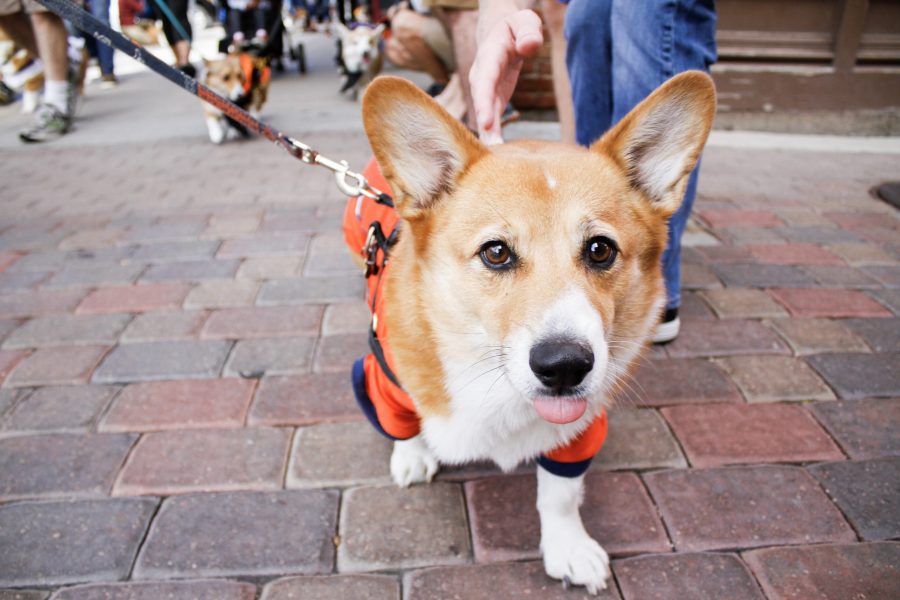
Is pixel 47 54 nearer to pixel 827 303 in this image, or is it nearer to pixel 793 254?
pixel 793 254

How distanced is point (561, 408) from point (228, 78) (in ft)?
20.1

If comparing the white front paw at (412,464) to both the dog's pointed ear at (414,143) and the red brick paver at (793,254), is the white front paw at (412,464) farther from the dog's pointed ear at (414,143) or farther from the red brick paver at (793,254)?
the red brick paver at (793,254)

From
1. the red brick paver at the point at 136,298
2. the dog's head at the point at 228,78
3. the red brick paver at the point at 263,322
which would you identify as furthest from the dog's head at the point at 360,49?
the red brick paver at the point at 263,322

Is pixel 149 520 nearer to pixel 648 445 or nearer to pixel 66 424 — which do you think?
pixel 66 424

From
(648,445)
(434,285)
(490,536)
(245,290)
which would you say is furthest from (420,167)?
(245,290)

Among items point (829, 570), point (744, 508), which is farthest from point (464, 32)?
point (829, 570)

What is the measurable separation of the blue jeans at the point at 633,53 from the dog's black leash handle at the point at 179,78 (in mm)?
1148

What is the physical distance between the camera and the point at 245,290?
3020mm

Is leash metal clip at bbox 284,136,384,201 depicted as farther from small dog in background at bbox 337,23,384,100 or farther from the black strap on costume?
small dog in background at bbox 337,23,384,100

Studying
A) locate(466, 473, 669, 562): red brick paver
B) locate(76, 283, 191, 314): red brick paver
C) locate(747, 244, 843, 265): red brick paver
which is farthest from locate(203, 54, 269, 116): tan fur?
locate(466, 473, 669, 562): red brick paver

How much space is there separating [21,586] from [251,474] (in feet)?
2.05

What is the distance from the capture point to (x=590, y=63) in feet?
8.90

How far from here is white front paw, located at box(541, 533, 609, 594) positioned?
1.51 meters

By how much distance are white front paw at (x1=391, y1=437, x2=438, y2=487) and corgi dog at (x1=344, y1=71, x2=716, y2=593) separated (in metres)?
0.10
